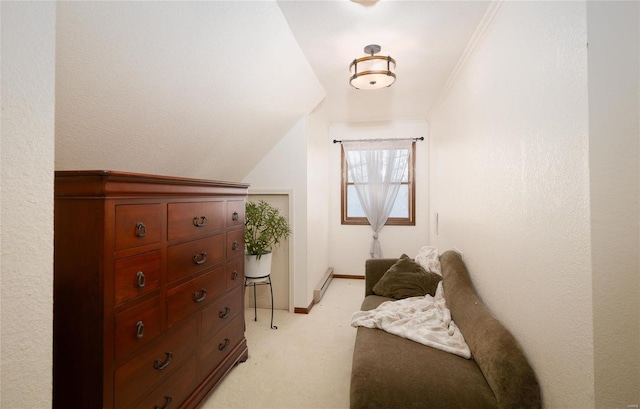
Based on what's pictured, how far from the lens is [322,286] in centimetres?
407

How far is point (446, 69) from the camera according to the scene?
9.32 feet

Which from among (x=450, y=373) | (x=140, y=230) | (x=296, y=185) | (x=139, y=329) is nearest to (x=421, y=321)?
(x=450, y=373)

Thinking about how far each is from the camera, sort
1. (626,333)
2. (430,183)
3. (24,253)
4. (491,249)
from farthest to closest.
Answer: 1. (430,183)
2. (491,249)
3. (626,333)
4. (24,253)

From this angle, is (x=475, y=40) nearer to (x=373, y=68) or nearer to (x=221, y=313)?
(x=373, y=68)

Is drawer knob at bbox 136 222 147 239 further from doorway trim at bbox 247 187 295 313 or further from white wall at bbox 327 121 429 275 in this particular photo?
white wall at bbox 327 121 429 275

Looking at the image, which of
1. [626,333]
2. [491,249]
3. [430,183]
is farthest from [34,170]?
[430,183]

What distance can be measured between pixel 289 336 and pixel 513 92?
102 inches

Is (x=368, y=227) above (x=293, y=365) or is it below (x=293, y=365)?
above

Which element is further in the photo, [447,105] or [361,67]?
[447,105]

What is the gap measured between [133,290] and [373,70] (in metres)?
2.24

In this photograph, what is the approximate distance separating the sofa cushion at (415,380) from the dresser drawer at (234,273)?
99 cm

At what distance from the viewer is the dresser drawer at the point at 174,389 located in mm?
1408

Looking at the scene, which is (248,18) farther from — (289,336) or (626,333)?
(289,336)

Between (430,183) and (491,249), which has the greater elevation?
(430,183)
